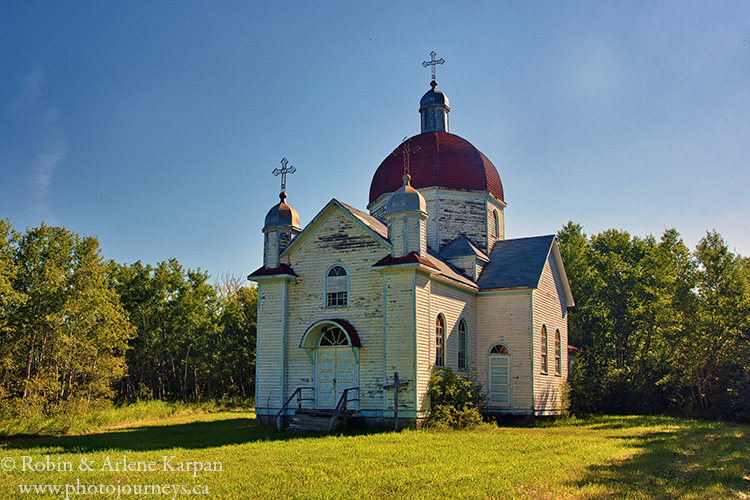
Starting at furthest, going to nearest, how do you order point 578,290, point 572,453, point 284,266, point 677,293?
point 578,290 < point 677,293 < point 284,266 < point 572,453

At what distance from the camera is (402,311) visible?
718 inches

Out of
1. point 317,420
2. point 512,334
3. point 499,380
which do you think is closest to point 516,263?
point 512,334

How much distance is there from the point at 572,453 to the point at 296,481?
6.19 meters

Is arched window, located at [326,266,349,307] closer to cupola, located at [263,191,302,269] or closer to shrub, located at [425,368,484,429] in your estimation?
cupola, located at [263,191,302,269]

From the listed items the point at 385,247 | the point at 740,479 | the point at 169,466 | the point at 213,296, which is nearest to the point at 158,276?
the point at 213,296

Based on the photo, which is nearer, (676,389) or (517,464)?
(517,464)

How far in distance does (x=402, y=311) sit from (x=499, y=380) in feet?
19.9

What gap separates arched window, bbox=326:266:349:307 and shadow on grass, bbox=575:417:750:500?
9278 mm

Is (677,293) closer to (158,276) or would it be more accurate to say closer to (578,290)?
(578,290)

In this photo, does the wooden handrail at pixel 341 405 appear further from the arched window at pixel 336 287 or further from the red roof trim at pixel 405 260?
the red roof trim at pixel 405 260

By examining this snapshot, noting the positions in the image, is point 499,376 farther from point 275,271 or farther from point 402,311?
point 275,271

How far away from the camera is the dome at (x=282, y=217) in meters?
21.2

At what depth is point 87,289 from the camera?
24.0m

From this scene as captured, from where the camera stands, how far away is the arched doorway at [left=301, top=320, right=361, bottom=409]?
18953 millimetres
